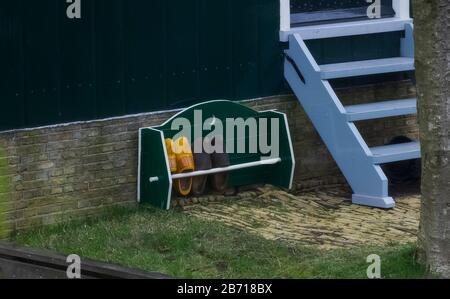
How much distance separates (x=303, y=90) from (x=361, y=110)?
0.56 m

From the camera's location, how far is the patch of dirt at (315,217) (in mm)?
9445

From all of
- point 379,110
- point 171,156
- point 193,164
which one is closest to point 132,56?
point 171,156

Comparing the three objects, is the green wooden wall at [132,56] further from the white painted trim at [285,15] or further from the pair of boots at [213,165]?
the pair of boots at [213,165]

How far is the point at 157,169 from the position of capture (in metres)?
10.1

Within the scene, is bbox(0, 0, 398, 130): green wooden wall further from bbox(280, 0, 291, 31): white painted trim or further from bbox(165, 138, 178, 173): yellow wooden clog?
bbox(165, 138, 178, 173): yellow wooden clog

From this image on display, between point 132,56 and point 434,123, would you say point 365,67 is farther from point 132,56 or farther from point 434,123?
point 434,123

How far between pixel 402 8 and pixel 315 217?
2.73 metres

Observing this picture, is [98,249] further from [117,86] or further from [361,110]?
[361,110]

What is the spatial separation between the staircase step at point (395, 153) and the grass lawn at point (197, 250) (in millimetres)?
1711

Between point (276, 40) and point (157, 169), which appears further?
point (276, 40)

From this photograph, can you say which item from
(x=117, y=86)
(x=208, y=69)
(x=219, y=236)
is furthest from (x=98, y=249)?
(x=208, y=69)

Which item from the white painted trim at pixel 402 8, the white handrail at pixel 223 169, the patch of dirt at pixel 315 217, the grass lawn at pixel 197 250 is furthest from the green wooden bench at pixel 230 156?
the white painted trim at pixel 402 8

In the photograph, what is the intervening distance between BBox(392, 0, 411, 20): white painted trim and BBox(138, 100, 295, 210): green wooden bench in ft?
6.06
